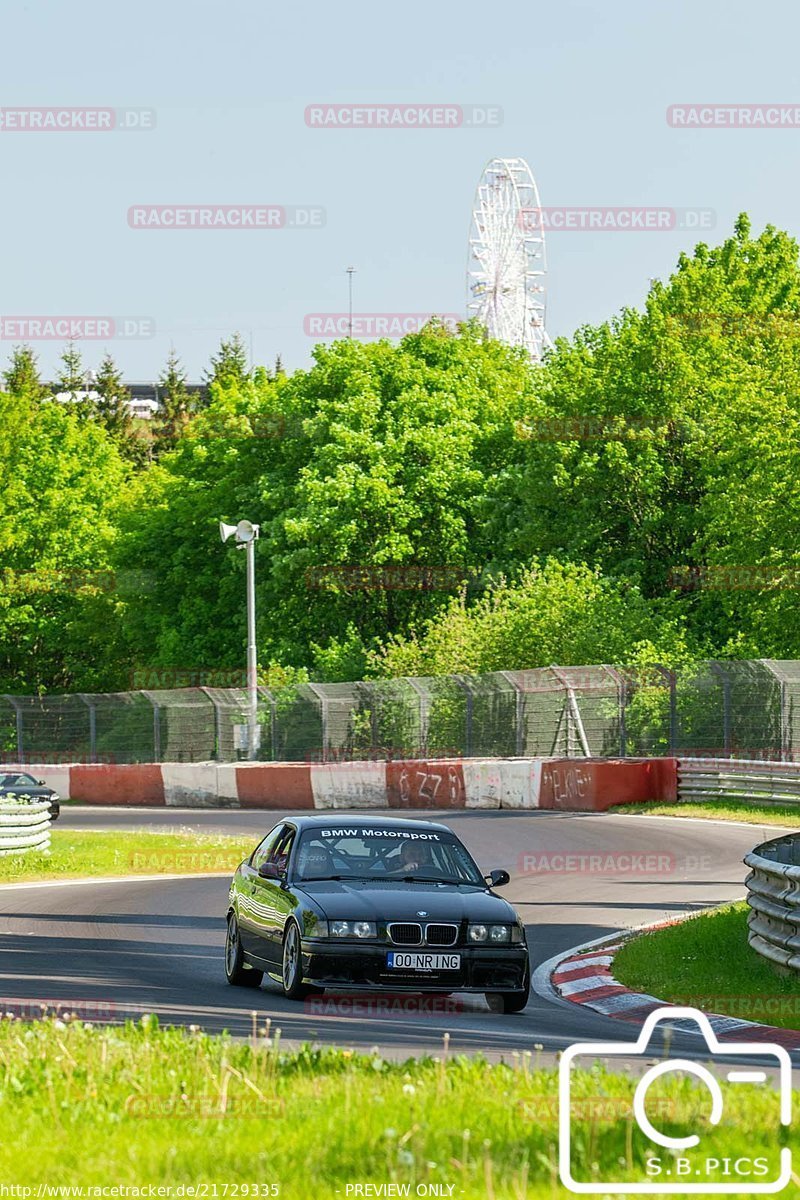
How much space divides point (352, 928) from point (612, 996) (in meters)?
2.14

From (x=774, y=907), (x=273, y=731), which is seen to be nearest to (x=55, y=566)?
(x=273, y=731)

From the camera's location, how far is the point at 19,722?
1909 inches

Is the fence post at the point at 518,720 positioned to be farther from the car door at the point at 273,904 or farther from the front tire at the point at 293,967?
the front tire at the point at 293,967

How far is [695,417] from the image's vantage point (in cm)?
5503

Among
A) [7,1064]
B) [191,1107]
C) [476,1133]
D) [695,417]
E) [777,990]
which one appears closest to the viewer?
[476,1133]

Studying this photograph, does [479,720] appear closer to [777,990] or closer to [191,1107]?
[777,990]

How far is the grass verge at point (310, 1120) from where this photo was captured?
5.82 m

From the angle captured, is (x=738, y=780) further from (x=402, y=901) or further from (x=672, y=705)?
(x=402, y=901)

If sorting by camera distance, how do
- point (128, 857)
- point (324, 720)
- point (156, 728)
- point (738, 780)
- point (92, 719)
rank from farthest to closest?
1. point (92, 719)
2. point (156, 728)
3. point (324, 720)
4. point (738, 780)
5. point (128, 857)

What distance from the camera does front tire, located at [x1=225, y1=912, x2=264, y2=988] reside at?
13906 mm

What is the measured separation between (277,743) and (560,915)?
25594 mm

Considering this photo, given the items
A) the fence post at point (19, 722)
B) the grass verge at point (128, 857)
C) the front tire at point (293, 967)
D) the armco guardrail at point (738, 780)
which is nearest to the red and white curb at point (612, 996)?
the front tire at point (293, 967)

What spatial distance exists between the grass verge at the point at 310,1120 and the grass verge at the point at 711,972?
4543 millimetres

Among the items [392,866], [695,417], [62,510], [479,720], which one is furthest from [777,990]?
[62,510]
